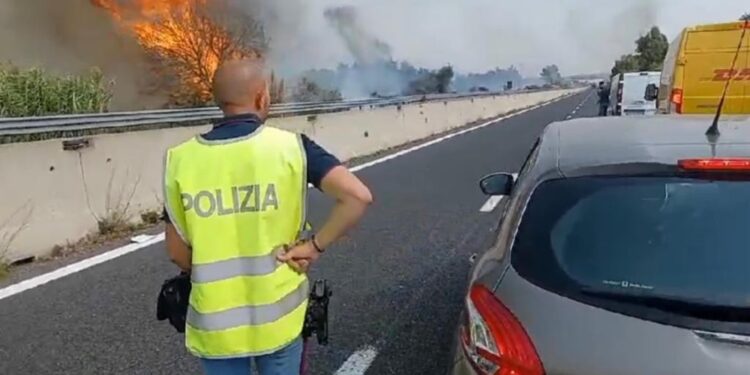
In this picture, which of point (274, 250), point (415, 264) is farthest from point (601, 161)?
point (415, 264)

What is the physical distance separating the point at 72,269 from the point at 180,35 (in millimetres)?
21381

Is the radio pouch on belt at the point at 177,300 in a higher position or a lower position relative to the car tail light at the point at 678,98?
higher

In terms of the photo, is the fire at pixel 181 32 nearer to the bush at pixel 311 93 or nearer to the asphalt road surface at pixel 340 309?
the bush at pixel 311 93

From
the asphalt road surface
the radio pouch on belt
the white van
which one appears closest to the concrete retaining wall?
the asphalt road surface

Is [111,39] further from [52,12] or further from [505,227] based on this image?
[505,227]

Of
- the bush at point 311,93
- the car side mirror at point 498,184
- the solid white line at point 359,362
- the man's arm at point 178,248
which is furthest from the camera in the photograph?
the bush at point 311,93

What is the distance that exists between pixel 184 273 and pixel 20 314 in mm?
3066

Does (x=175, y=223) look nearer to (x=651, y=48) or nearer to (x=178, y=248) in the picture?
(x=178, y=248)

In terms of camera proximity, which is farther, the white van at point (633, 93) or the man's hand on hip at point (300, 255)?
the white van at point (633, 93)

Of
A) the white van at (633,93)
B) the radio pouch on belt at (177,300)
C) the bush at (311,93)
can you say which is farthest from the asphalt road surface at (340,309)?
the bush at (311,93)

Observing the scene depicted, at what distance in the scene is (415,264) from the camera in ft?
21.3

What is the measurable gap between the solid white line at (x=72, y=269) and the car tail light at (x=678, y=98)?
8483 mm

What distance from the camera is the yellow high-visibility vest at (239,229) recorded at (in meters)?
2.44

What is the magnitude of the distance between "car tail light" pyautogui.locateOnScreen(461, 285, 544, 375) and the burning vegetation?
23669 mm
